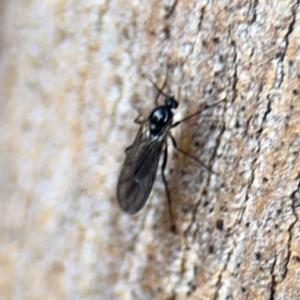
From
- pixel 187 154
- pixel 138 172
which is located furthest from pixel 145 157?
pixel 187 154

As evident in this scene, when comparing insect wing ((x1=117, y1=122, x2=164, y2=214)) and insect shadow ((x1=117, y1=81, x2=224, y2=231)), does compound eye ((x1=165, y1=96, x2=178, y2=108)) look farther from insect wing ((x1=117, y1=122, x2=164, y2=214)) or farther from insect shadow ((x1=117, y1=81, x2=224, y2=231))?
insect wing ((x1=117, y1=122, x2=164, y2=214))

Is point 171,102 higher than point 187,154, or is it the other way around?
point 171,102

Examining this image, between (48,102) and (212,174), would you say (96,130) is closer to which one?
(48,102)

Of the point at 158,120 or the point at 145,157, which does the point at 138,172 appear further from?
the point at 158,120

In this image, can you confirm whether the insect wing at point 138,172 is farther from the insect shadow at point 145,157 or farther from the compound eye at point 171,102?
the compound eye at point 171,102

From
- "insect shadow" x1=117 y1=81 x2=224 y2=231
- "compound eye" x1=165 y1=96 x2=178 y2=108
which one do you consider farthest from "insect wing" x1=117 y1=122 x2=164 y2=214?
"compound eye" x1=165 y1=96 x2=178 y2=108

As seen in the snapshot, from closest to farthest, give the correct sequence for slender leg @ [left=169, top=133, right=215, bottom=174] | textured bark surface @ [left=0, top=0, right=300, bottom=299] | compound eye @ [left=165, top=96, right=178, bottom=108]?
textured bark surface @ [left=0, top=0, right=300, bottom=299], slender leg @ [left=169, top=133, right=215, bottom=174], compound eye @ [left=165, top=96, right=178, bottom=108]

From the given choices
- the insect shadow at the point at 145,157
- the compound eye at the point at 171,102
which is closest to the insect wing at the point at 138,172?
the insect shadow at the point at 145,157
